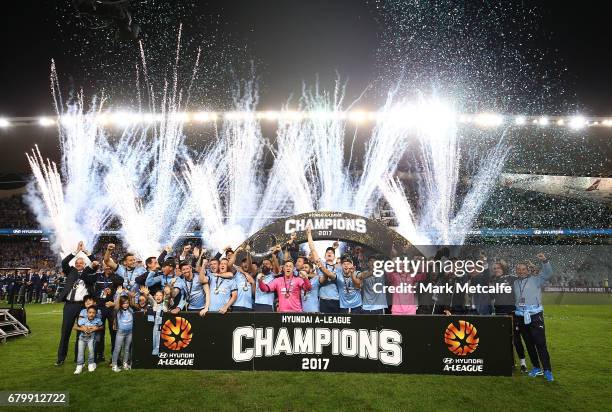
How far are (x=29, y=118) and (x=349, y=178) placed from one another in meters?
25.0

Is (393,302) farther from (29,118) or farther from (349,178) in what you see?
(29,118)

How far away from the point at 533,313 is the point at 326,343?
12.4 ft

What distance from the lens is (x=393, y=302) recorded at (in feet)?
27.5

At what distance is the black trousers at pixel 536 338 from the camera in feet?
25.6

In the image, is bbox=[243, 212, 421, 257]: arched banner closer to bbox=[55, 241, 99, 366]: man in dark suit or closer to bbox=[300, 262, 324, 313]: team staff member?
bbox=[300, 262, 324, 313]: team staff member

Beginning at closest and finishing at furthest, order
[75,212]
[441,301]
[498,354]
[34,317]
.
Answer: [498,354] < [441,301] < [34,317] < [75,212]

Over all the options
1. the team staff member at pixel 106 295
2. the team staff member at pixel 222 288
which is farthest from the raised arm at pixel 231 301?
the team staff member at pixel 106 295

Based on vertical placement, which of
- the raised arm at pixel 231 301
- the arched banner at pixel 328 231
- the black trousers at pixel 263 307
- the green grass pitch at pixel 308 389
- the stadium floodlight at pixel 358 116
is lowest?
the green grass pitch at pixel 308 389

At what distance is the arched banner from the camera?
11.0m

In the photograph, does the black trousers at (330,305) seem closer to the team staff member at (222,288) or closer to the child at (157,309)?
the team staff member at (222,288)

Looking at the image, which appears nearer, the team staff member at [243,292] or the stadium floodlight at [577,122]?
the team staff member at [243,292]

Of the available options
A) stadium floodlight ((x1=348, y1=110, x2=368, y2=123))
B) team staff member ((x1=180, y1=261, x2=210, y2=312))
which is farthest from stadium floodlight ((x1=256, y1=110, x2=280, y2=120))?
team staff member ((x1=180, y1=261, x2=210, y2=312))

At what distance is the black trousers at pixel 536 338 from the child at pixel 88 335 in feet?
26.1

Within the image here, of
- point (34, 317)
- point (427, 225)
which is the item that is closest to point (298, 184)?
point (427, 225)
